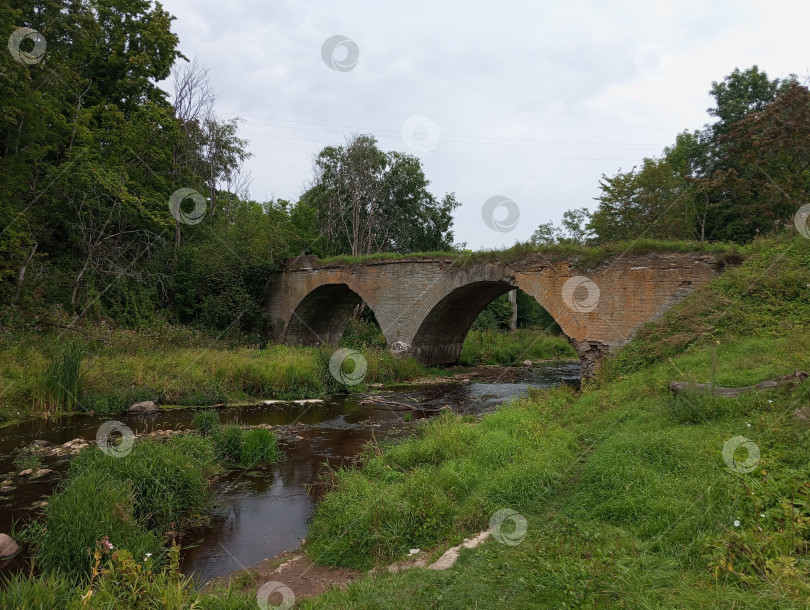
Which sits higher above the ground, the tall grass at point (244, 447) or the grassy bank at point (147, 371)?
the grassy bank at point (147, 371)

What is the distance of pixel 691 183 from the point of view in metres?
18.4

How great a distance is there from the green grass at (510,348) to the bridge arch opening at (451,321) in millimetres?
1250

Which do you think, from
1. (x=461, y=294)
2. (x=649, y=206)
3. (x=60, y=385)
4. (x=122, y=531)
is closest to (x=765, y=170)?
(x=649, y=206)

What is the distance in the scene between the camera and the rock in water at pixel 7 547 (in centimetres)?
455

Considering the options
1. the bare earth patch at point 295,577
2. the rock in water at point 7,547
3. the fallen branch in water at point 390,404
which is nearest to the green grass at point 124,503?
the rock in water at point 7,547

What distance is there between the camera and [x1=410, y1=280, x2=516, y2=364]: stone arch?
653 inches

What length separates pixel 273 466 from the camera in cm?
754

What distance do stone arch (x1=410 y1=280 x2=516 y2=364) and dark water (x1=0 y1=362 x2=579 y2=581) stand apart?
3.08m

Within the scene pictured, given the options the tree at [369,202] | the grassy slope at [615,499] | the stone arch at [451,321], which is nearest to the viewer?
the grassy slope at [615,499]

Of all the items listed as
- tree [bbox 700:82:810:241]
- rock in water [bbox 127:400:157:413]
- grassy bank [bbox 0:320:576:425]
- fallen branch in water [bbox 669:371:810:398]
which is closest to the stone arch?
grassy bank [bbox 0:320:576:425]

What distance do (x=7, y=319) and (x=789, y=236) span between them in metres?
17.4

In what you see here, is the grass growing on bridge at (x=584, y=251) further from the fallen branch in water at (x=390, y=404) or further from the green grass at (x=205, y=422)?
the green grass at (x=205, y=422)

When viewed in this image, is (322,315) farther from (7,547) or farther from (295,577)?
(295,577)

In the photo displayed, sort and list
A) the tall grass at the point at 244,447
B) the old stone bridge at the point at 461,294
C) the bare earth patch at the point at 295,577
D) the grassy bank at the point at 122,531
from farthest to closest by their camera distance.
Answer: the old stone bridge at the point at 461,294, the tall grass at the point at 244,447, the bare earth patch at the point at 295,577, the grassy bank at the point at 122,531
